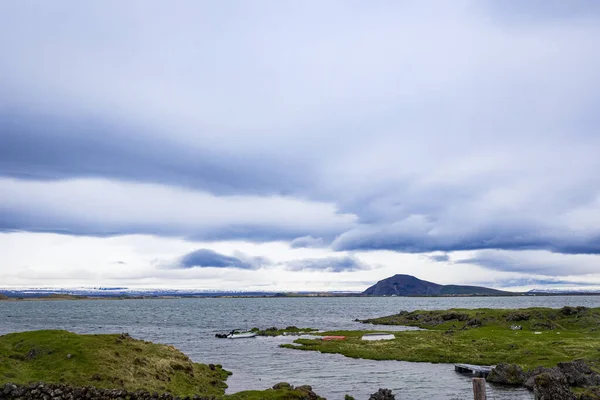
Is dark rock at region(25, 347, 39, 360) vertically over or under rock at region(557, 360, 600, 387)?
over

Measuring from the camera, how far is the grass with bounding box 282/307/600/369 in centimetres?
7200

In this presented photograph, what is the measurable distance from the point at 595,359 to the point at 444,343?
105ft

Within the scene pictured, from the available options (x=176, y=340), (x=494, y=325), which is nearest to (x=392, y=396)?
(x=176, y=340)

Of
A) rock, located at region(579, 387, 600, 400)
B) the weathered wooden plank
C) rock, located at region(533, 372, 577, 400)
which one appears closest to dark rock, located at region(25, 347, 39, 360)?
rock, located at region(533, 372, 577, 400)

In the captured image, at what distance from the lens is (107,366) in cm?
4800

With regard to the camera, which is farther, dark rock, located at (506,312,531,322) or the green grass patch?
dark rock, located at (506,312,531,322)

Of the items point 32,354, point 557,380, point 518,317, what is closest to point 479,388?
point 557,380

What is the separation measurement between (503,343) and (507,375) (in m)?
30.2

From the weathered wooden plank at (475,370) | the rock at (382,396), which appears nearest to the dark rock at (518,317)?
the weathered wooden plank at (475,370)

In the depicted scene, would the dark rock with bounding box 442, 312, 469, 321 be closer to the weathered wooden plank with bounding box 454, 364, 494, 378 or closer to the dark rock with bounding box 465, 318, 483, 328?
the dark rock with bounding box 465, 318, 483, 328

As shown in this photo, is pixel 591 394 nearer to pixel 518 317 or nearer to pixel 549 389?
pixel 549 389

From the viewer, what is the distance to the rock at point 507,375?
56.3 metres

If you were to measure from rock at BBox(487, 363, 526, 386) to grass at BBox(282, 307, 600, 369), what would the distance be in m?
8.80

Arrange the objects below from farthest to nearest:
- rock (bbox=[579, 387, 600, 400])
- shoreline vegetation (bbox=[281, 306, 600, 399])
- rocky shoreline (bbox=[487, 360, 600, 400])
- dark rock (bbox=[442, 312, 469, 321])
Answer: dark rock (bbox=[442, 312, 469, 321])
shoreline vegetation (bbox=[281, 306, 600, 399])
rock (bbox=[579, 387, 600, 400])
rocky shoreline (bbox=[487, 360, 600, 400])
